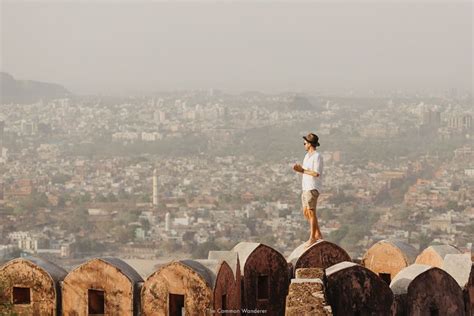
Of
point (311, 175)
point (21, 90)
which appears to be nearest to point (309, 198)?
point (311, 175)

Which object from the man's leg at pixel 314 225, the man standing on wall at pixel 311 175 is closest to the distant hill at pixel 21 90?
the man's leg at pixel 314 225

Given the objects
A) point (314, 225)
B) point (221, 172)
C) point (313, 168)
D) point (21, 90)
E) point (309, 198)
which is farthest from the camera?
point (21, 90)

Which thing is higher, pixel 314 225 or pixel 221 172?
pixel 314 225

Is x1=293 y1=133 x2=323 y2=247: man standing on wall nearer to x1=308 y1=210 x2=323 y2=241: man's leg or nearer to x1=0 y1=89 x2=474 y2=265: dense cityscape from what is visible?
x1=308 y1=210 x2=323 y2=241: man's leg

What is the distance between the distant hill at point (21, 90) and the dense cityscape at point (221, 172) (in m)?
1.00

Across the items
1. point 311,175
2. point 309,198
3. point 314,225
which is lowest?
point 314,225

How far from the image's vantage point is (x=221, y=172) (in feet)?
336

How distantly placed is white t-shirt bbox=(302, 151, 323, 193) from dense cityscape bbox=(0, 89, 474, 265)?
4658 cm

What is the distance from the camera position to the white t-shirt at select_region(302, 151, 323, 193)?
10.5 m

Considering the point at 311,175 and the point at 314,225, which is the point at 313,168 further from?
the point at 314,225

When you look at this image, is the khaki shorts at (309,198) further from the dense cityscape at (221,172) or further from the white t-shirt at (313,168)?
the dense cityscape at (221,172)

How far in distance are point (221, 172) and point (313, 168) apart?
91976mm

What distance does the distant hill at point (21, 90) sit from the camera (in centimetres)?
11481

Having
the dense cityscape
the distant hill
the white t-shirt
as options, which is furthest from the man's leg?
the distant hill
